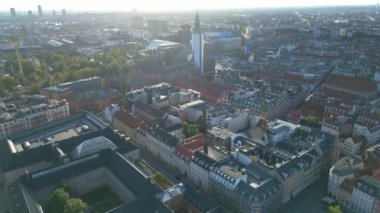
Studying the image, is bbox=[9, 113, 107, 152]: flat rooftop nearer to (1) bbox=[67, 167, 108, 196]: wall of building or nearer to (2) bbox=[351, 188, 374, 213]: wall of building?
(1) bbox=[67, 167, 108, 196]: wall of building

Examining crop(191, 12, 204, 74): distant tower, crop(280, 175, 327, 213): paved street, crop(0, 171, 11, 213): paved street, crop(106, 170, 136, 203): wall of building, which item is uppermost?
crop(191, 12, 204, 74): distant tower

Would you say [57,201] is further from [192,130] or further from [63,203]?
[192,130]

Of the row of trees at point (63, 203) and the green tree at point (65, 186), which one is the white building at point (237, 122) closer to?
the green tree at point (65, 186)

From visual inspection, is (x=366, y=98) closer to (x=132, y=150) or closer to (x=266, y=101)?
(x=266, y=101)

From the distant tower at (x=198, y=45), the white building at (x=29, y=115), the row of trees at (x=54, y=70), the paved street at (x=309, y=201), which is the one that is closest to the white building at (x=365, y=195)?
the paved street at (x=309, y=201)

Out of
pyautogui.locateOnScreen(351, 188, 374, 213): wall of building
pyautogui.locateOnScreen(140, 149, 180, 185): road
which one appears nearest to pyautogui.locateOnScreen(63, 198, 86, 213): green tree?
pyautogui.locateOnScreen(140, 149, 180, 185): road

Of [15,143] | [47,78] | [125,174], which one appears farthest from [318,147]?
[47,78]
